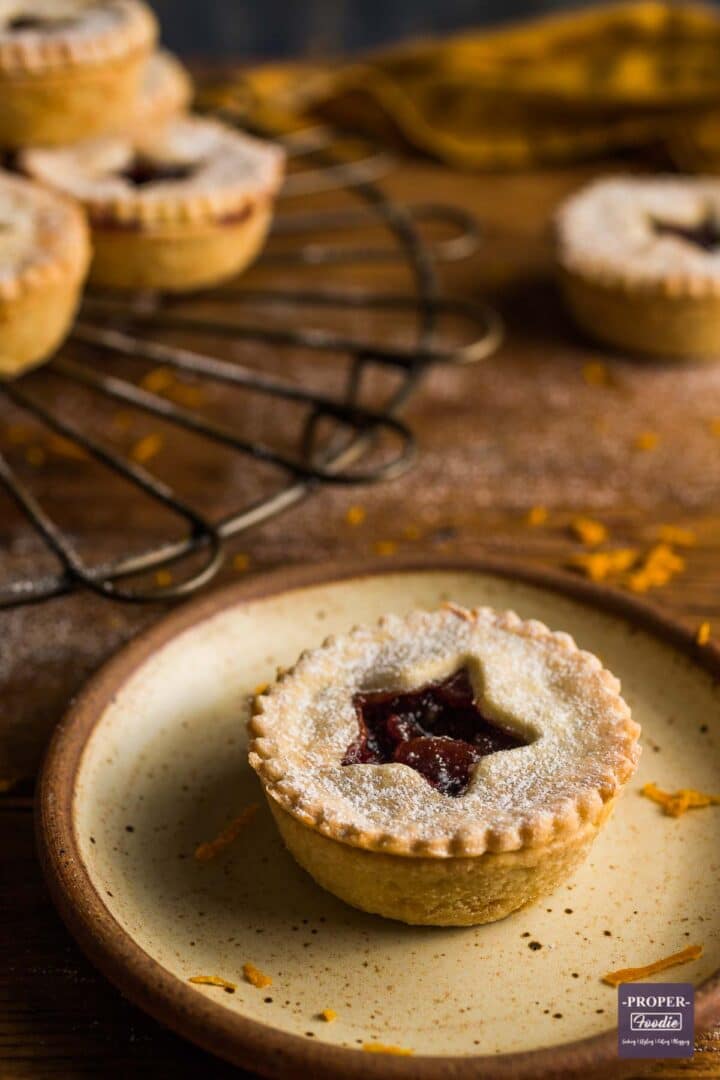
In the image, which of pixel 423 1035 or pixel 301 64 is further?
pixel 301 64

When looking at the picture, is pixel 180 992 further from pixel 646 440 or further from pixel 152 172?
pixel 152 172

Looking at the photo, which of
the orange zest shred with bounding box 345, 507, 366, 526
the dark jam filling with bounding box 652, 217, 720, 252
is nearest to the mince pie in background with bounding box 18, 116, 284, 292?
the orange zest shred with bounding box 345, 507, 366, 526

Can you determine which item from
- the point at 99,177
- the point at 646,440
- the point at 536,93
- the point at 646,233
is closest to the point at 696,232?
the point at 646,233

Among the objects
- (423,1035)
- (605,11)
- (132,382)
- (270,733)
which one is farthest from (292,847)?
(605,11)

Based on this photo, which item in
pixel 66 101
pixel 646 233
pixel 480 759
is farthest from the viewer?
pixel 646 233

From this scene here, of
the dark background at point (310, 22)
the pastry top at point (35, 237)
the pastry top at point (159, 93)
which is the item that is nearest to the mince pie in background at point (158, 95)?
the pastry top at point (159, 93)

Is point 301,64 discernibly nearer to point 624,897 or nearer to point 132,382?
point 132,382
